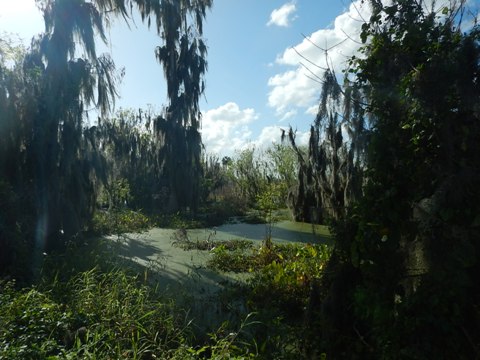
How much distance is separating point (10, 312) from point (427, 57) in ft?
14.4

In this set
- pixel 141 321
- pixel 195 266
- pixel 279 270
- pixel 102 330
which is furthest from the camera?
pixel 195 266

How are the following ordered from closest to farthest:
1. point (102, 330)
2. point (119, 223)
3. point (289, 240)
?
point (102, 330) < point (289, 240) < point (119, 223)

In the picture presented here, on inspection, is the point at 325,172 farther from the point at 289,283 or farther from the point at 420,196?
the point at 420,196

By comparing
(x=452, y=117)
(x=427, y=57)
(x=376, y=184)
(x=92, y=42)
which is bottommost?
(x=376, y=184)

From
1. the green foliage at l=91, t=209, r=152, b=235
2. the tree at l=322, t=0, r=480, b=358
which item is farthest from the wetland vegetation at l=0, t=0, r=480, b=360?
the green foliage at l=91, t=209, r=152, b=235

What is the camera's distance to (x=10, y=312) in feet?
12.8

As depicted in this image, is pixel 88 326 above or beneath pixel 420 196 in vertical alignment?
beneath

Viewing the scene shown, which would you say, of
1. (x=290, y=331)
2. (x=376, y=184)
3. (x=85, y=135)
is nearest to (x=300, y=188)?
(x=85, y=135)

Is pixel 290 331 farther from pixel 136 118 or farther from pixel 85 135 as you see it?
pixel 136 118

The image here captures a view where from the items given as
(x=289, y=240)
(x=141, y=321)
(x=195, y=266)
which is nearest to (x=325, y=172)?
(x=289, y=240)

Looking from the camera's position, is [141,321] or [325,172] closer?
[141,321]

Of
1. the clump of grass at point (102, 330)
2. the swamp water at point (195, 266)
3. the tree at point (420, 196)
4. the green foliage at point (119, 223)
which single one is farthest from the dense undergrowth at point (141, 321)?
the green foliage at point (119, 223)

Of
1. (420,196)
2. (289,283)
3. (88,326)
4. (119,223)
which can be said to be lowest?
(88,326)

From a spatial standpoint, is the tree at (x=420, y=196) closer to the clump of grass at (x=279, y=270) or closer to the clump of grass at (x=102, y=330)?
the clump of grass at (x=279, y=270)
